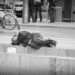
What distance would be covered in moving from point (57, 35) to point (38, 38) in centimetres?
413

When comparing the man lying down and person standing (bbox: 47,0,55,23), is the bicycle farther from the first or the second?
the man lying down

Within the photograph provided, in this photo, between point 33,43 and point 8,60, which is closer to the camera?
point 8,60

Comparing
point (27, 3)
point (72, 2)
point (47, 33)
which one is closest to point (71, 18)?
point (72, 2)

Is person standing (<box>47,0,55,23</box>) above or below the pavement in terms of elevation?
above

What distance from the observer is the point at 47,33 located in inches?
491

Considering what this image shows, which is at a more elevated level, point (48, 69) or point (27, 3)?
point (27, 3)

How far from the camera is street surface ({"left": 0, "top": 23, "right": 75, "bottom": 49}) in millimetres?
10136

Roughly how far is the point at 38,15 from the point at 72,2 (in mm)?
1898

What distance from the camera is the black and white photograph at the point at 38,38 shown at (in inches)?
268

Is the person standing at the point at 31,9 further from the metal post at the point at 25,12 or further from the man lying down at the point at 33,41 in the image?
the man lying down at the point at 33,41

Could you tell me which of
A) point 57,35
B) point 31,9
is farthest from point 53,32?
point 31,9

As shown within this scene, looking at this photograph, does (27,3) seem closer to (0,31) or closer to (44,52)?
(0,31)

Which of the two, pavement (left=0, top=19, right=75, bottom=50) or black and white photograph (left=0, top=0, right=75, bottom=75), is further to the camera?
pavement (left=0, top=19, right=75, bottom=50)

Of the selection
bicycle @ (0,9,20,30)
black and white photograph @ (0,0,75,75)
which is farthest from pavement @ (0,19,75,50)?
bicycle @ (0,9,20,30)
